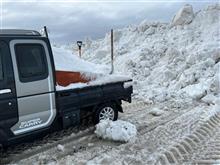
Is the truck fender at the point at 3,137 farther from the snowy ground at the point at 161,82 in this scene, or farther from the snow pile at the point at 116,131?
the snow pile at the point at 116,131

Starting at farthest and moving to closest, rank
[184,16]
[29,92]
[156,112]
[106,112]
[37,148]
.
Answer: [184,16], [156,112], [106,112], [37,148], [29,92]

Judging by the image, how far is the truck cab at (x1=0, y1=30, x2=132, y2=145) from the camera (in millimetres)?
7238

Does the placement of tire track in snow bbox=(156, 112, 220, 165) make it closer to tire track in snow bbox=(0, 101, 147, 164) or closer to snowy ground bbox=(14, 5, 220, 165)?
snowy ground bbox=(14, 5, 220, 165)

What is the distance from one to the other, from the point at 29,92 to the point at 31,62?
→ 0.55 metres

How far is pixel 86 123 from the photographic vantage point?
9695mm

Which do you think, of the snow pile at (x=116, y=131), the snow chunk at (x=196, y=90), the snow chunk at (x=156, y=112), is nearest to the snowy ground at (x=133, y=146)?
the snow pile at (x=116, y=131)

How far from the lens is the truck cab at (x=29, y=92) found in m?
7.24

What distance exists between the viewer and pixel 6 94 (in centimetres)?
718

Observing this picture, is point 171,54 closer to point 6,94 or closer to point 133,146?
point 133,146

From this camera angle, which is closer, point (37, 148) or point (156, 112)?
point (37, 148)

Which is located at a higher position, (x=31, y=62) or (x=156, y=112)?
(x=31, y=62)

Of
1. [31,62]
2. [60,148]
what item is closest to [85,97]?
[60,148]

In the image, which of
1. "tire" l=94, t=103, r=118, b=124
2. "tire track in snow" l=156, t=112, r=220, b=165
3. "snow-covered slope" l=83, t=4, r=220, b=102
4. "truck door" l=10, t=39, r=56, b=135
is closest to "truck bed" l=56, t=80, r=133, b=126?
"tire" l=94, t=103, r=118, b=124

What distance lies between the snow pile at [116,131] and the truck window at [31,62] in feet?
5.43
